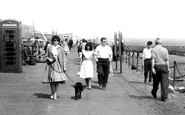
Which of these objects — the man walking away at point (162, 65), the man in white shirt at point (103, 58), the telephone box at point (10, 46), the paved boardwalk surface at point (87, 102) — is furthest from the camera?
the telephone box at point (10, 46)

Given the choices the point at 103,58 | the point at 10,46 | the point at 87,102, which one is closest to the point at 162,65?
the point at 87,102

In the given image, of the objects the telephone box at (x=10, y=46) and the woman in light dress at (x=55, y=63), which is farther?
the telephone box at (x=10, y=46)

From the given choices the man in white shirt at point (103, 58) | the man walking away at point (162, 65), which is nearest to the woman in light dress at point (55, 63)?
the man in white shirt at point (103, 58)

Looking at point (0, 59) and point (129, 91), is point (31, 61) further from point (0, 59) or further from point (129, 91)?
point (129, 91)

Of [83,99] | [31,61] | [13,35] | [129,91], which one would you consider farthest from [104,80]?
[31,61]

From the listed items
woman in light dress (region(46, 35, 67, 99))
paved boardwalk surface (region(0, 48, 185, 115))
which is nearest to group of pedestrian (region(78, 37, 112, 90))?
paved boardwalk surface (region(0, 48, 185, 115))

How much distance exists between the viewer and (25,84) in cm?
1270

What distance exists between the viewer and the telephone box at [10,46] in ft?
53.3

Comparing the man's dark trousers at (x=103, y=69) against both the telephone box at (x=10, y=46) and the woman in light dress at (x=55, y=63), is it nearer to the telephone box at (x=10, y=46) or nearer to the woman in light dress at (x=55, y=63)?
the woman in light dress at (x=55, y=63)

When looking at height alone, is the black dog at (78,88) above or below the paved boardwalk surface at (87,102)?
above

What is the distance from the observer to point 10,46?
651 inches

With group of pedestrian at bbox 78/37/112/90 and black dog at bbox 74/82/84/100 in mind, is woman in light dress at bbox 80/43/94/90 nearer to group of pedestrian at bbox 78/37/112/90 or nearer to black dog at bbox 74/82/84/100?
group of pedestrian at bbox 78/37/112/90

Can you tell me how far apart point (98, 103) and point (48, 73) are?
65.9 inches

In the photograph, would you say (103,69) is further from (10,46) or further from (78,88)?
(10,46)
